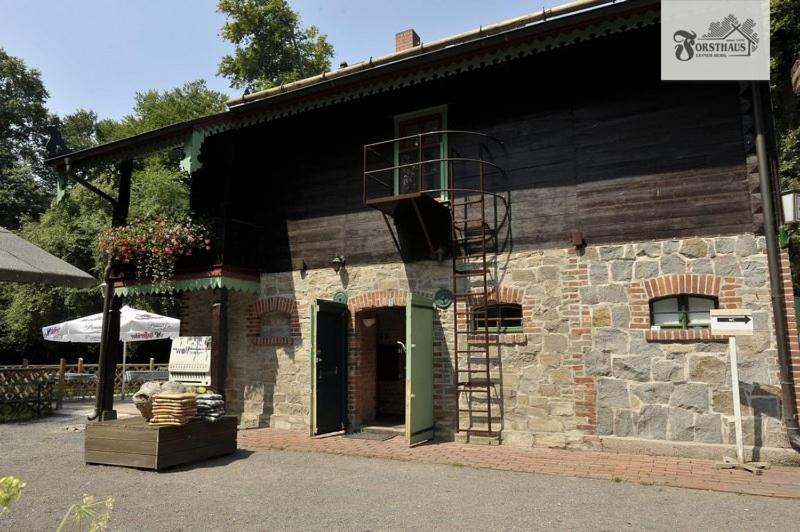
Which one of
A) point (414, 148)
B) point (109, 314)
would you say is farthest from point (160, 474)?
point (414, 148)

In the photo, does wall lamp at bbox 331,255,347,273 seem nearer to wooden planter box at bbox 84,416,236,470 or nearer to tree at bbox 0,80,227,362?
wooden planter box at bbox 84,416,236,470

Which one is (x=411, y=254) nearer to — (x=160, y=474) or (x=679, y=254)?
(x=679, y=254)

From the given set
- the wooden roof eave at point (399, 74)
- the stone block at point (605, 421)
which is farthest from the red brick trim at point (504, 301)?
the wooden roof eave at point (399, 74)

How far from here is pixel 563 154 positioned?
822 centimetres

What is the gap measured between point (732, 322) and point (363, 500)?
470 cm

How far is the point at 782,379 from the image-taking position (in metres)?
6.54

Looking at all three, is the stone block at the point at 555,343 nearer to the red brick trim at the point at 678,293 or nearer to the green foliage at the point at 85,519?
the red brick trim at the point at 678,293

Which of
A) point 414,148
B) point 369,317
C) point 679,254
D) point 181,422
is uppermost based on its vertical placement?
point 414,148

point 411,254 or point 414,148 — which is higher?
point 414,148

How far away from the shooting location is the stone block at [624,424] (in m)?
7.31

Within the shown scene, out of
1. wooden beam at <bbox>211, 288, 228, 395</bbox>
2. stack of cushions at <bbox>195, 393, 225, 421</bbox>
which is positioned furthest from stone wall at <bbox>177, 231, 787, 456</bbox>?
stack of cushions at <bbox>195, 393, 225, 421</bbox>

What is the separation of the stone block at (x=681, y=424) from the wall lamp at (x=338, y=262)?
5497mm

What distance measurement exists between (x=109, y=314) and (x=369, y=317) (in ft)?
17.1

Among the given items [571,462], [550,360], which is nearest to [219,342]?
[550,360]
